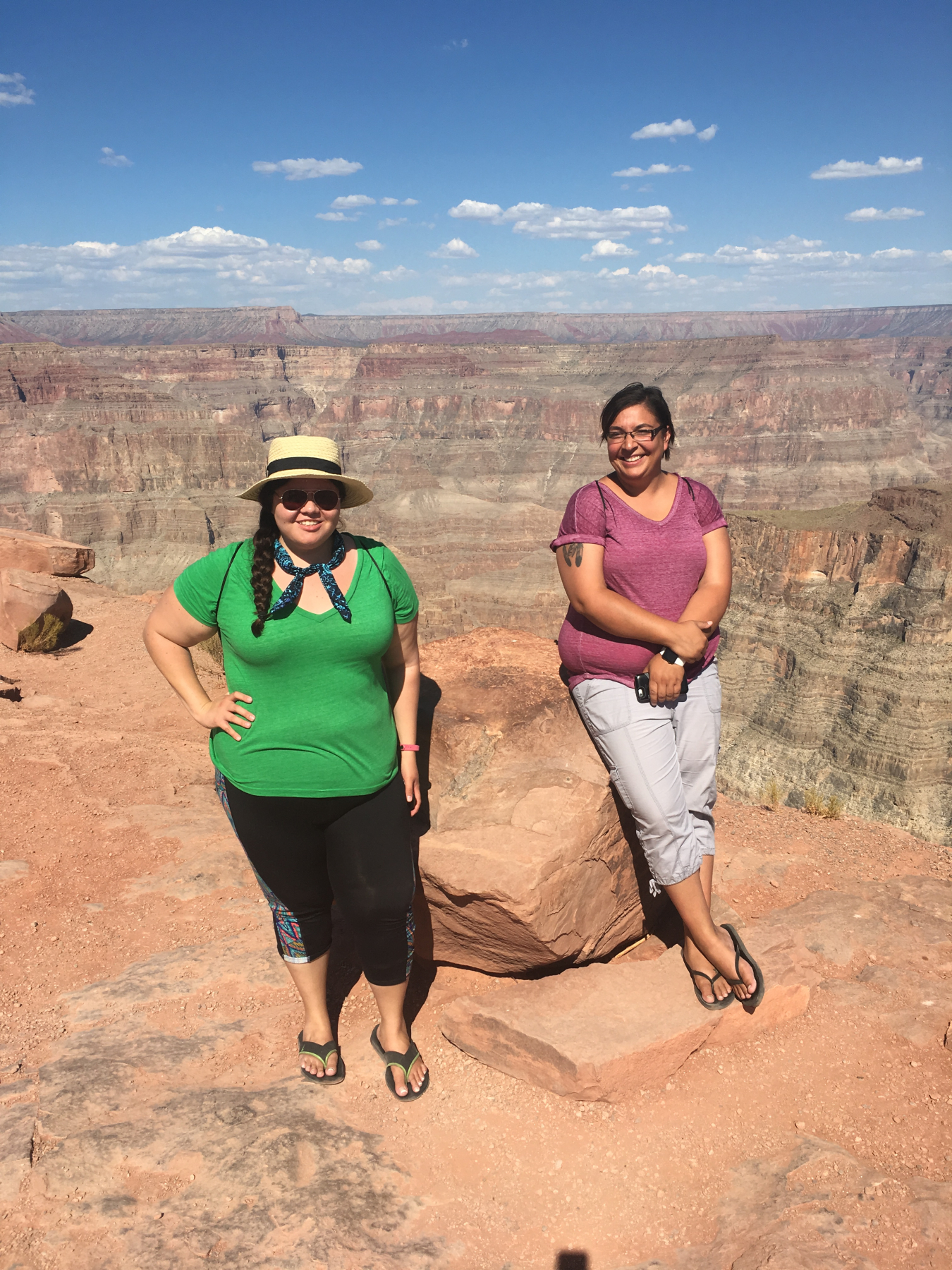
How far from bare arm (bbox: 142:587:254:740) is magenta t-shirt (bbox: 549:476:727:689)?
1.27 metres

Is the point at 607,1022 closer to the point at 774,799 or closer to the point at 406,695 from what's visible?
the point at 406,695

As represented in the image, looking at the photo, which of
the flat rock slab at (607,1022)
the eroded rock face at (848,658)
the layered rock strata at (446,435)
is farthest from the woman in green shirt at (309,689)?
the layered rock strata at (446,435)

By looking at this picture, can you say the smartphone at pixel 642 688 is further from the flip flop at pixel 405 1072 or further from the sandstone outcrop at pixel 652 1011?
the flip flop at pixel 405 1072

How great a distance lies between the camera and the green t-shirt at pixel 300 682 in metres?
2.38

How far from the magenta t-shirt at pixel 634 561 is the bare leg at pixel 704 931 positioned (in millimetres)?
791

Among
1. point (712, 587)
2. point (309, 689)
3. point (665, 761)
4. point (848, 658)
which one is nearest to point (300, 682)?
point (309, 689)

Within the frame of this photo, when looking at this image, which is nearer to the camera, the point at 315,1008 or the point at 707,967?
the point at 315,1008

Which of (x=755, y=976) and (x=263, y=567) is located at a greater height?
(x=263, y=567)

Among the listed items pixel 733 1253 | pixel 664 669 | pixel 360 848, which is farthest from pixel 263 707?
pixel 733 1253

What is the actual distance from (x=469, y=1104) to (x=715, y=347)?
4832 inches

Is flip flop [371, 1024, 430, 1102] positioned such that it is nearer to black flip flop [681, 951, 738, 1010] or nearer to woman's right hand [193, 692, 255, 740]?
black flip flop [681, 951, 738, 1010]

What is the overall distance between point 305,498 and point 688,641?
1475mm

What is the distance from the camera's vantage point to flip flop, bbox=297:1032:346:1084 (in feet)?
9.49

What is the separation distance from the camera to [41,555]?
12.4 m
